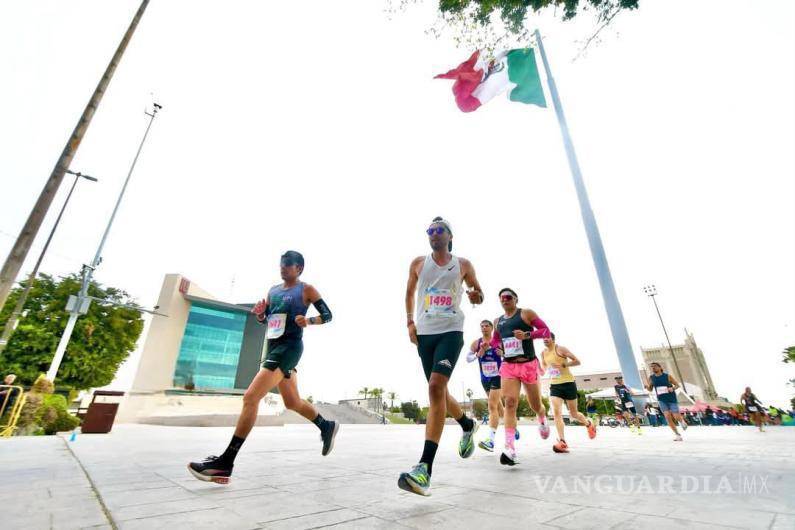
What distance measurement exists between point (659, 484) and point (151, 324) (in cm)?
4066

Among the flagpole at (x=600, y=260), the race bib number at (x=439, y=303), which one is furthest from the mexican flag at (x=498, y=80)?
the race bib number at (x=439, y=303)

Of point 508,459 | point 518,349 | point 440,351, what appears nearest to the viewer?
point 440,351

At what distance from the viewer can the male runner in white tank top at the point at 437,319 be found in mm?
2711

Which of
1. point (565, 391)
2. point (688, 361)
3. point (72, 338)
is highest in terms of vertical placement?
point (688, 361)

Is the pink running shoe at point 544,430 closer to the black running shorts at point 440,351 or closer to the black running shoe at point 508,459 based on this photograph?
the black running shoe at point 508,459

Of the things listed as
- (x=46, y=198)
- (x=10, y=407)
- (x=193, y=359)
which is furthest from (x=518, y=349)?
(x=193, y=359)

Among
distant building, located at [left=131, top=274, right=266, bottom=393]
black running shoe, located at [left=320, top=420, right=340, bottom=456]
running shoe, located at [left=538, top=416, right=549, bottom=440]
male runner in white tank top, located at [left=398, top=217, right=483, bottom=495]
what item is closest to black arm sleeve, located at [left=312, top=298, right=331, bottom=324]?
male runner in white tank top, located at [left=398, top=217, right=483, bottom=495]

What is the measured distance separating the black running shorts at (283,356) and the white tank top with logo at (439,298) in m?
1.37

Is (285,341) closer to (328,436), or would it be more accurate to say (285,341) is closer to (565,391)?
(328,436)

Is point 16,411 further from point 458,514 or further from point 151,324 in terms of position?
point 151,324

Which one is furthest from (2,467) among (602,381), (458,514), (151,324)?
(602,381)

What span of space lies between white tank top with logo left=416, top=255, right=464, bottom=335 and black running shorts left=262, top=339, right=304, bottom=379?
1.37 metres

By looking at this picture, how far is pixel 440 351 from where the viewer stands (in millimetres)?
2990

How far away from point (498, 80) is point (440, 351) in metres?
13.5
